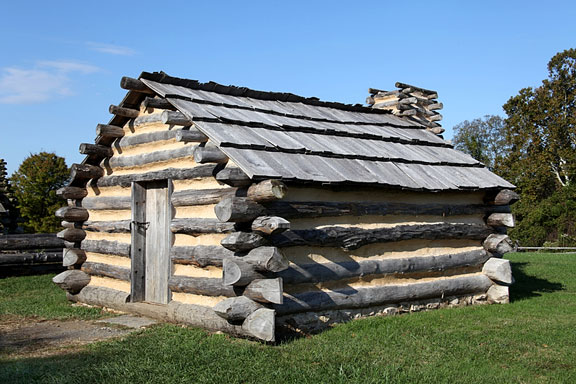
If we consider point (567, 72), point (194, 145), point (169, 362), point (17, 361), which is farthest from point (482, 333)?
point (567, 72)

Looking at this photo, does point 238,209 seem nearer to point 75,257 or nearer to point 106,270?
point 106,270

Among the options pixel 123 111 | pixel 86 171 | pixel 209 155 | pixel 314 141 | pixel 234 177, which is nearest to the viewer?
pixel 234 177

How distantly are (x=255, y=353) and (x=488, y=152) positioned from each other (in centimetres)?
5313

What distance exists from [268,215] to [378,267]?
2.39m

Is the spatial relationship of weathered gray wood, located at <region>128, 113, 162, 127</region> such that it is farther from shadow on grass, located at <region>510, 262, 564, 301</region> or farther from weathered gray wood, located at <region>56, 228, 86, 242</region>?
shadow on grass, located at <region>510, 262, 564, 301</region>

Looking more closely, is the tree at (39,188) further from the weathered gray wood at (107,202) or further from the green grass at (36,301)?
the weathered gray wood at (107,202)

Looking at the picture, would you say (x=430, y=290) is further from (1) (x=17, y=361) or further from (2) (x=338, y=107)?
(1) (x=17, y=361)

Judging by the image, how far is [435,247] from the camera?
10.8 m

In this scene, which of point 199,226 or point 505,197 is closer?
point 199,226

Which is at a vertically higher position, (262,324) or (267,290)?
(267,290)

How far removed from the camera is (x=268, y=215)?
8180mm

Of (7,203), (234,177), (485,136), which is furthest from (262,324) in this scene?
(485,136)

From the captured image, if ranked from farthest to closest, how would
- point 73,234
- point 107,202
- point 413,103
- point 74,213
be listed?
point 413,103 < point 73,234 < point 74,213 < point 107,202

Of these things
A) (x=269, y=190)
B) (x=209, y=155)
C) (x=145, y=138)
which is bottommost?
(x=269, y=190)
